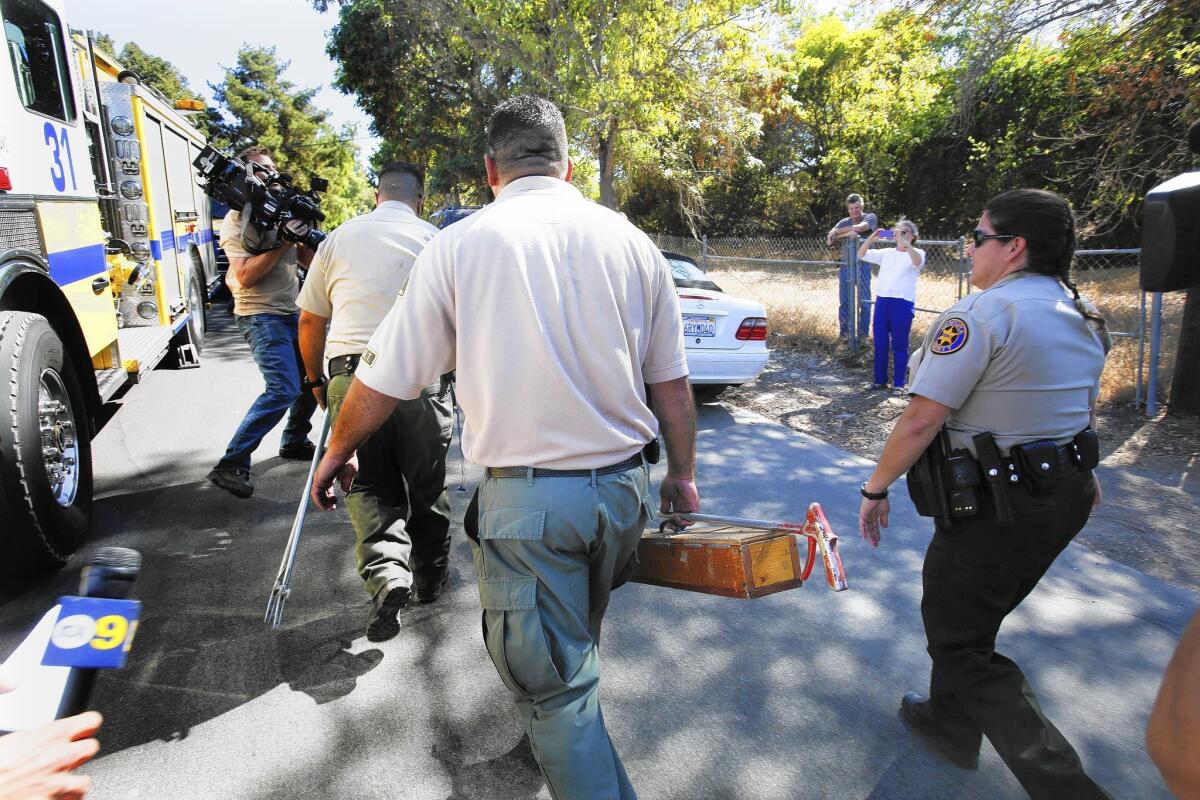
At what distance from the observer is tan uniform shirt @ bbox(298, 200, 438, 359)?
3.48 metres

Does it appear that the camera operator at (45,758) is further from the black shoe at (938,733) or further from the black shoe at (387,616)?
the black shoe at (938,733)

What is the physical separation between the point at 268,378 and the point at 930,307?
367 inches

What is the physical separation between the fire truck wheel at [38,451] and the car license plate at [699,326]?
185 inches

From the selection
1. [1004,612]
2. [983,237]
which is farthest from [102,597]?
[983,237]

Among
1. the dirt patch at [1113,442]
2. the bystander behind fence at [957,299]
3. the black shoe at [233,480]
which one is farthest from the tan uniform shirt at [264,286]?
the bystander behind fence at [957,299]

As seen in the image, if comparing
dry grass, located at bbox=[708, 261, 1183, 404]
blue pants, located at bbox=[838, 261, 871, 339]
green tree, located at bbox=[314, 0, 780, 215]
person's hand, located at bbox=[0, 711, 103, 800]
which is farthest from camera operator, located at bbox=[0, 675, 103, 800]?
green tree, located at bbox=[314, 0, 780, 215]

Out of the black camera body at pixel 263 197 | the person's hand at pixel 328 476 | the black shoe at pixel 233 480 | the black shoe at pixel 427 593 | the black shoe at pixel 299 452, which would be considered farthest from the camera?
the black shoe at pixel 299 452

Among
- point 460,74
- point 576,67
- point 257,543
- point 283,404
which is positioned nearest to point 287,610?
point 257,543

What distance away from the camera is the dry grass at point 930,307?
24.2ft

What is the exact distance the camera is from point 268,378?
16.3 ft

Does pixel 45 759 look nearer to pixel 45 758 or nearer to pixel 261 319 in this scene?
pixel 45 758

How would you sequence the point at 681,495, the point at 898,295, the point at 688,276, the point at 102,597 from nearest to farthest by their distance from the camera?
1. the point at 102,597
2. the point at 681,495
3. the point at 898,295
4. the point at 688,276

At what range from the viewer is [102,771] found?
2.55m

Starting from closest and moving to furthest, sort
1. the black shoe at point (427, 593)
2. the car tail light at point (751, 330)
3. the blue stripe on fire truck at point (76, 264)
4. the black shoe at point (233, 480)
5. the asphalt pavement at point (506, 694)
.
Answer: the asphalt pavement at point (506, 694)
the black shoe at point (427, 593)
the blue stripe on fire truck at point (76, 264)
the black shoe at point (233, 480)
the car tail light at point (751, 330)
